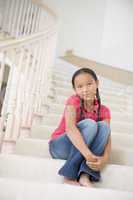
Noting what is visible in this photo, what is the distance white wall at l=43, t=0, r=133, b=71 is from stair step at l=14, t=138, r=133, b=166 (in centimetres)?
248

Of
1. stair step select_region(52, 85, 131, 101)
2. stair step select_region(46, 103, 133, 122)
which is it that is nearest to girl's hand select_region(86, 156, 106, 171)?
stair step select_region(46, 103, 133, 122)

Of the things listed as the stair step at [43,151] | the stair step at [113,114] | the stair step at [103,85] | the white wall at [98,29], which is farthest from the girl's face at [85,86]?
the white wall at [98,29]

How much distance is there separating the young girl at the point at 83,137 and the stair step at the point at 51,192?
85 millimetres

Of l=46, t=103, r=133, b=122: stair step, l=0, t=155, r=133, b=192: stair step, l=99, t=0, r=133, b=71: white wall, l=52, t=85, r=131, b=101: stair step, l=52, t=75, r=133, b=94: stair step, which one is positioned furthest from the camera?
l=99, t=0, r=133, b=71: white wall

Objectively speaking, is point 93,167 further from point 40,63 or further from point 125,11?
point 125,11

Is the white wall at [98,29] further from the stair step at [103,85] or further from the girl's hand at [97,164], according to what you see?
the girl's hand at [97,164]

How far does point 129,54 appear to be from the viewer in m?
4.12

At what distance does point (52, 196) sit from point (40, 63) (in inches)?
56.9

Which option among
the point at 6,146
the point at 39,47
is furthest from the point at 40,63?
the point at 6,146

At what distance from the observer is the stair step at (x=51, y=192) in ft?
3.98

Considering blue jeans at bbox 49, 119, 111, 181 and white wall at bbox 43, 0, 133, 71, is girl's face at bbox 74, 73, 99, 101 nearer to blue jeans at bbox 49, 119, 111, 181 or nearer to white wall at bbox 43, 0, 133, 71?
blue jeans at bbox 49, 119, 111, 181

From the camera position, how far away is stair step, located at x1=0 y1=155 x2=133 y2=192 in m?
1.43

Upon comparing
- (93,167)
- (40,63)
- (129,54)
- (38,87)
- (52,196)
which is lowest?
(52,196)

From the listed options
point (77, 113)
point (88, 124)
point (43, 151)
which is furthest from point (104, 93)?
point (88, 124)
